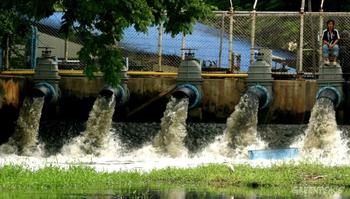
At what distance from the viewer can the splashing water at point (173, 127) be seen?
115 ft

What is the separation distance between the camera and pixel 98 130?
117ft

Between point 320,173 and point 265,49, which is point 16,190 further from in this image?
point 265,49

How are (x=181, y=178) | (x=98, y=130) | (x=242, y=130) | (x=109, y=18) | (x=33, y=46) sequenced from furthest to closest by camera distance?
1. (x=33, y=46)
2. (x=98, y=130)
3. (x=242, y=130)
4. (x=109, y=18)
5. (x=181, y=178)

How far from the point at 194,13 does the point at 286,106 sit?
227 inches

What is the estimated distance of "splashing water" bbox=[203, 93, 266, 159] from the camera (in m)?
34.7

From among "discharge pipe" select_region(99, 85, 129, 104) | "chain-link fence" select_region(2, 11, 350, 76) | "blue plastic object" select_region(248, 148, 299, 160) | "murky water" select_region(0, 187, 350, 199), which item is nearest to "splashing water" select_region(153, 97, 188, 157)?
"discharge pipe" select_region(99, 85, 129, 104)

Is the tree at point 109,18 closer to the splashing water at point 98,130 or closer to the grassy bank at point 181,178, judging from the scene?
the grassy bank at point 181,178

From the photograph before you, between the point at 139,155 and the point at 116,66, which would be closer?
the point at 116,66

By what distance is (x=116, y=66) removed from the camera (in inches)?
1172

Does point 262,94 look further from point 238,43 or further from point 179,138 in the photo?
point 238,43

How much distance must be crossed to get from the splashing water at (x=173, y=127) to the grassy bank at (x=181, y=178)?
7.60m

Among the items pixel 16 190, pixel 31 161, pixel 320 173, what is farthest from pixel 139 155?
pixel 16 190

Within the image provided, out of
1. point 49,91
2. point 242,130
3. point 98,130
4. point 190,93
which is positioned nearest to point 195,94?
point 190,93

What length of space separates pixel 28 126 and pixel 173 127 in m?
4.07
